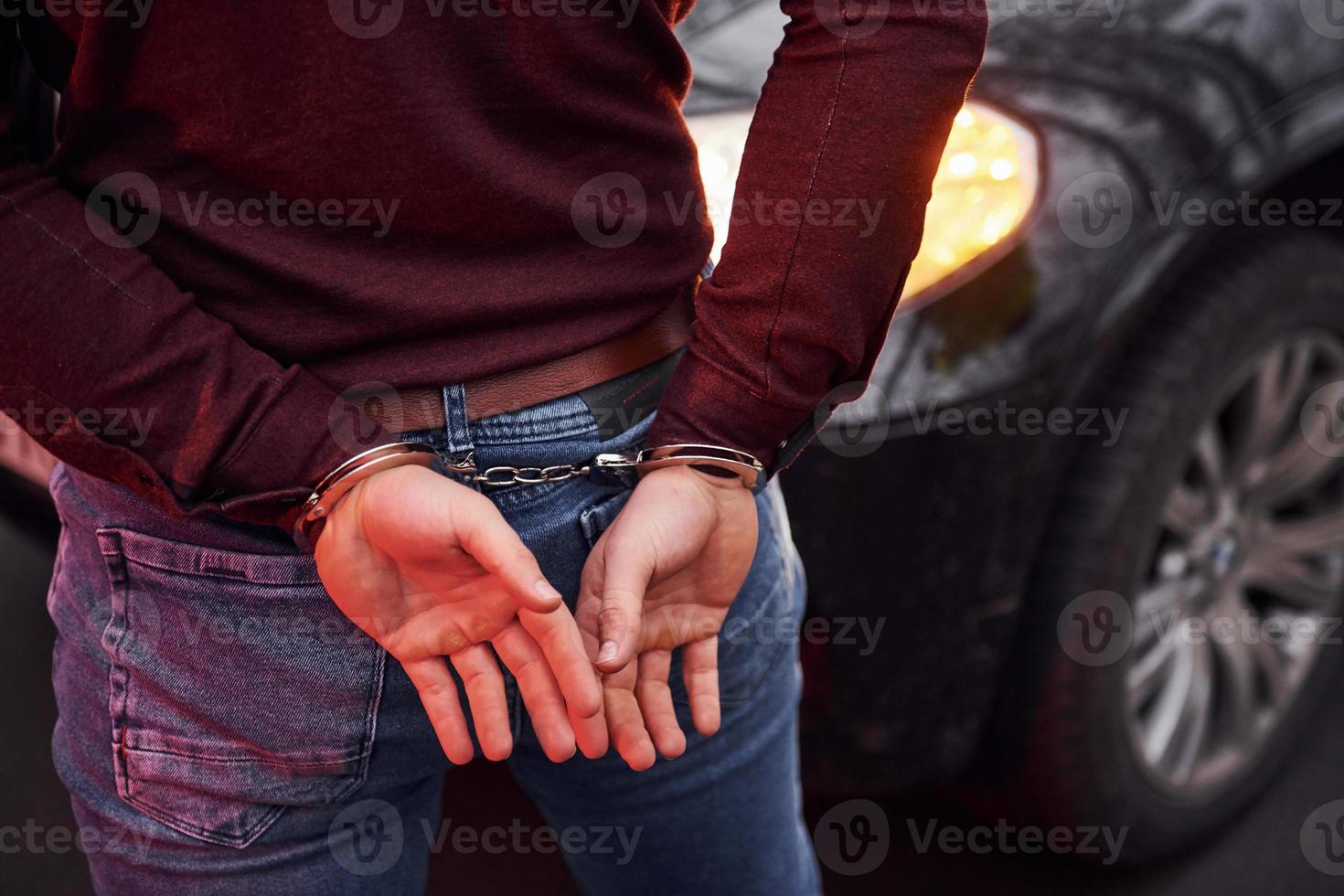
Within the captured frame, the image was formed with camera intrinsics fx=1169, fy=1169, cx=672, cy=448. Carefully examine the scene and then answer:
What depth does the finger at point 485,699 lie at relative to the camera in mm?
874

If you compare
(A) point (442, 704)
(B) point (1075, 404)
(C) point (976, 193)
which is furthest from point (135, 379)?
(B) point (1075, 404)

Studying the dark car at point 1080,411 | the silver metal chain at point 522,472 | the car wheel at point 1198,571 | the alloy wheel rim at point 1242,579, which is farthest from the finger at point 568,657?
the alloy wheel rim at point 1242,579

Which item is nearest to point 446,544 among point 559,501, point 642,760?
point 559,501

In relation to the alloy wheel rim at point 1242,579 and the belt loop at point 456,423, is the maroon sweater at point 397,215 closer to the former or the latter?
the belt loop at point 456,423

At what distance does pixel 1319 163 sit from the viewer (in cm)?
201

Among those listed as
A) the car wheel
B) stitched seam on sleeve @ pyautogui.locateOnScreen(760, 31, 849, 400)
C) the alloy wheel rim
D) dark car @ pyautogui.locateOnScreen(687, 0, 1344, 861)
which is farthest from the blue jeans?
the alloy wheel rim

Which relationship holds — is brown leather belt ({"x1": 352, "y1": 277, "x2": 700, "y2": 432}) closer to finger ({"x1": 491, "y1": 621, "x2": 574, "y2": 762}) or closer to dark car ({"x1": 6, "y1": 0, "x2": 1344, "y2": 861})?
finger ({"x1": 491, "y1": 621, "x2": 574, "y2": 762})

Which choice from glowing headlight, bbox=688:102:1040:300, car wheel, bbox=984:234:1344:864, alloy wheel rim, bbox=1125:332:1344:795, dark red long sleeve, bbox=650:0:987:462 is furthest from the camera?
alloy wheel rim, bbox=1125:332:1344:795

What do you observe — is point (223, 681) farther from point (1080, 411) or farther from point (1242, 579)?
point (1242, 579)

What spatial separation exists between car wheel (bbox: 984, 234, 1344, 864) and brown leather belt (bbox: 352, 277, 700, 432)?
1042mm

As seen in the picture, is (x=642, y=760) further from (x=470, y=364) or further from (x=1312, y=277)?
(x=1312, y=277)

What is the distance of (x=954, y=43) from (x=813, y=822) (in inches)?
61.5

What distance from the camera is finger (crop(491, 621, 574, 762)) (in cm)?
87

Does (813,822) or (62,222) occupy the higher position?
(62,222)
